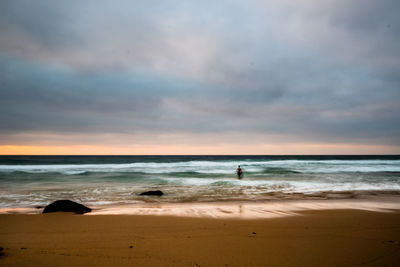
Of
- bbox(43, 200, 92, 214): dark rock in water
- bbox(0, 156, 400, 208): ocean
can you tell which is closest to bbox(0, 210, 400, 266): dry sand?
bbox(43, 200, 92, 214): dark rock in water

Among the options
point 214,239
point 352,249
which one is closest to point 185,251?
point 214,239

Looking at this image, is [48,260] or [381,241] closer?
[48,260]

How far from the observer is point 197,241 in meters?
4.29

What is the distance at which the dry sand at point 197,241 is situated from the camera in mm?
3448

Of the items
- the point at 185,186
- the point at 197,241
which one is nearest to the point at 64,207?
the point at 197,241

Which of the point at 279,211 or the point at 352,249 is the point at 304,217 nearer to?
the point at 279,211

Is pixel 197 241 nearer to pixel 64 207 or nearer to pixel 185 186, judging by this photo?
pixel 64 207

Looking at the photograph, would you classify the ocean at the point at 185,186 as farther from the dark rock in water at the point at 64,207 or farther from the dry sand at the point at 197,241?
the dry sand at the point at 197,241

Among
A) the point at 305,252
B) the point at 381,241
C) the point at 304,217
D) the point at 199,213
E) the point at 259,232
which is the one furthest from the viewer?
the point at 199,213

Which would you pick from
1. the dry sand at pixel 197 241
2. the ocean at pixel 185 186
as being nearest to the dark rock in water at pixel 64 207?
the dry sand at pixel 197 241

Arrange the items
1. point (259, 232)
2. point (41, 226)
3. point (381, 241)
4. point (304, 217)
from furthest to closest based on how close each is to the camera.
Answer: point (304, 217)
point (41, 226)
point (259, 232)
point (381, 241)

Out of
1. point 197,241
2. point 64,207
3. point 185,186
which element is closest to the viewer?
point 197,241

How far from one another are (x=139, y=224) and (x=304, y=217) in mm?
4602

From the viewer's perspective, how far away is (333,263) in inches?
133
